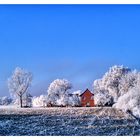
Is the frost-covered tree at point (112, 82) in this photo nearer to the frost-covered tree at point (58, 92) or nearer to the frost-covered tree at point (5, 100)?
the frost-covered tree at point (58, 92)

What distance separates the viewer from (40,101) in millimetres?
14570

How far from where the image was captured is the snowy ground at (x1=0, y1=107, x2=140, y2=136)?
1450 centimetres

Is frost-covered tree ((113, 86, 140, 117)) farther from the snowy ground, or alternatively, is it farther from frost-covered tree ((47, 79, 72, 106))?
frost-covered tree ((47, 79, 72, 106))

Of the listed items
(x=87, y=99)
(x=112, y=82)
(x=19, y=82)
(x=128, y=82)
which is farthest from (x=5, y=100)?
(x=128, y=82)

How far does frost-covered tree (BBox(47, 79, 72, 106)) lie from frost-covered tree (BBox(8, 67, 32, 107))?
0.19 meters

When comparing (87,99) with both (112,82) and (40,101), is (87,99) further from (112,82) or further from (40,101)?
(40,101)

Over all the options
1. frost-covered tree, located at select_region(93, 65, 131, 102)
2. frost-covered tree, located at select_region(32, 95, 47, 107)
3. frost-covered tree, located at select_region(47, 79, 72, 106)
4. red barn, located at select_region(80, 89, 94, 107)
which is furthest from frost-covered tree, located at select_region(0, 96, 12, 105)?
frost-covered tree, located at select_region(93, 65, 131, 102)

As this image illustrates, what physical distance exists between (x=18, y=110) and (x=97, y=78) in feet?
2.25

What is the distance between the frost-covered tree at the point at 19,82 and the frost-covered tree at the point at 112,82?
538mm

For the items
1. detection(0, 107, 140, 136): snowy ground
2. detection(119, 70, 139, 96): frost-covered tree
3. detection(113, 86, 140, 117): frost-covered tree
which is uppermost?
detection(119, 70, 139, 96): frost-covered tree

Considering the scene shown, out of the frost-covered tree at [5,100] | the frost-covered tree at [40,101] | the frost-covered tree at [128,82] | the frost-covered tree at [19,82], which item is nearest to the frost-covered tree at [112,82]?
the frost-covered tree at [128,82]

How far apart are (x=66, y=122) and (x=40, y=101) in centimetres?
27

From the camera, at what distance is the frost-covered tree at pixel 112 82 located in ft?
47.5
